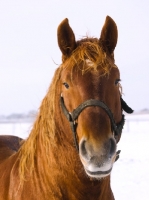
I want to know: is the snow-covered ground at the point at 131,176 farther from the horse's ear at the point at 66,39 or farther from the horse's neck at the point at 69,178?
the horse's ear at the point at 66,39

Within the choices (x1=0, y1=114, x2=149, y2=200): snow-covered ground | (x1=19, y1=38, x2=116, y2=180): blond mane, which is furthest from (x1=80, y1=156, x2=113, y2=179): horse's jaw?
(x1=0, y1=114, x2=149, y2=200): snow-covered ground

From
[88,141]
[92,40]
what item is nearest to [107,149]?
[88,141]

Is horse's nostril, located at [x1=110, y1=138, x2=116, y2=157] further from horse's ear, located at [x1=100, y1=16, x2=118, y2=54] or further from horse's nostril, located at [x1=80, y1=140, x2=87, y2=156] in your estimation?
horse's ear, located at [x1=100, y1=16, x2=118, y2=54]

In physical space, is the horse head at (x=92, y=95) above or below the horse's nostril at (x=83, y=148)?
above

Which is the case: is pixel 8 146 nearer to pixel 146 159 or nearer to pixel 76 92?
pixel 76 92

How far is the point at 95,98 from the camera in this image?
2.20m

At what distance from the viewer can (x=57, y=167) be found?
8.21 feet

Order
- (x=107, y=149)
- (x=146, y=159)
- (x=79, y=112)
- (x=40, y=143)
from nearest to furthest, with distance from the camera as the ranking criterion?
A: (x=107, y=149)
(x=79, y=112)
(x=40, y=143)
(x=146, y=159)

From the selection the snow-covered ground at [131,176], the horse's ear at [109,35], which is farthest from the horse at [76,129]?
the snow-covered ground at [131,176]

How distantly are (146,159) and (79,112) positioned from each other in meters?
9.53

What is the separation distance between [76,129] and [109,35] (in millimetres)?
794

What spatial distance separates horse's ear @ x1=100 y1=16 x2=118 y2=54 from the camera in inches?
100

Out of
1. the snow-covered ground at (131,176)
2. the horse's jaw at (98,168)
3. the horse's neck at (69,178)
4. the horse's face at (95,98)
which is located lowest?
the snow-covered ground at (131,176)

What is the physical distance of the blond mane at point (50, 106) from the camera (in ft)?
7.63
